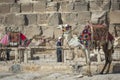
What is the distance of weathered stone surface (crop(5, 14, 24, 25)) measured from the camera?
Result: 67.8ft

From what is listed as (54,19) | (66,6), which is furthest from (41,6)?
(66,6)

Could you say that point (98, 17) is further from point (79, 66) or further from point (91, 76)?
point (91, 76)

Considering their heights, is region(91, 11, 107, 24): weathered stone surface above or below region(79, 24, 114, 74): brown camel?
above

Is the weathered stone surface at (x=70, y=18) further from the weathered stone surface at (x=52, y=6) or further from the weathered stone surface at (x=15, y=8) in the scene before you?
the weathered stone surface at (x=15, y=8)

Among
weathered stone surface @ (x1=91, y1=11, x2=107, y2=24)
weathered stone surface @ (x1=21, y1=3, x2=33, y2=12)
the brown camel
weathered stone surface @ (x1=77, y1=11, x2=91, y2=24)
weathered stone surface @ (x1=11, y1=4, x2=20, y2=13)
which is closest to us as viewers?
the brown camel

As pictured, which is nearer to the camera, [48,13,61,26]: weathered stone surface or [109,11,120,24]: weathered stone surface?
[109,11,120,24]: weathered stone surface

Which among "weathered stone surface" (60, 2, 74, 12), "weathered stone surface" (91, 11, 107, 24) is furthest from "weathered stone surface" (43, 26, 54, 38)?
"weathered stone surface" (91, 11, 107, 24)

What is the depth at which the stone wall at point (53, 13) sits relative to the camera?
20.1m

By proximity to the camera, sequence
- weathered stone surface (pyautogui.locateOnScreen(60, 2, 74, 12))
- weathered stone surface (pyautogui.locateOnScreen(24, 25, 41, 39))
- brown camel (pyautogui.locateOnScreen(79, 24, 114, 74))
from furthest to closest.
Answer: weathered stone surface (pyautogui.locateOnScreen(60, 2, 74, 12)) → weathered stone surface (pyautogui.locateOnScreen(24, 25, 41, 39)) → brown camel (pyautogui.locateOnScreen(79, 24, 114, 74))

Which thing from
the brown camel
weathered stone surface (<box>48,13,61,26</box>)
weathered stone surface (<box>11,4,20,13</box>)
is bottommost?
the brown camel

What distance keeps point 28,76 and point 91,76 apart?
234cm

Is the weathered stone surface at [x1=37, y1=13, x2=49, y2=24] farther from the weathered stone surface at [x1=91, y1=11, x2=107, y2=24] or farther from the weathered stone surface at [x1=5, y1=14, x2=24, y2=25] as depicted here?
the weathered stone surface at [x1=91, y1=11, x2=107, y2=24]

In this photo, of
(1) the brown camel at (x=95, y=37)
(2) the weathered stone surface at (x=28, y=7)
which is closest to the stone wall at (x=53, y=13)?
(2) the weathered stone surface at (x=28, y=7)

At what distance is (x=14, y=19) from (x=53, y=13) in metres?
2.11
